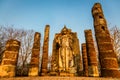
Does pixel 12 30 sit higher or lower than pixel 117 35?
higher

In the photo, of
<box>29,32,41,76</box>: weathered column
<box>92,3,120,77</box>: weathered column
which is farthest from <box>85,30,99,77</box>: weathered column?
<box>29,32,41,76</box>: weathered column

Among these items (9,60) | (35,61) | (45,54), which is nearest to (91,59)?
(45,54)

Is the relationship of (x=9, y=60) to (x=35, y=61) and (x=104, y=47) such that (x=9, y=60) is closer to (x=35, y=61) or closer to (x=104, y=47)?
(x=35, y=61)

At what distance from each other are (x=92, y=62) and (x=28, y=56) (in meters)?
16.9

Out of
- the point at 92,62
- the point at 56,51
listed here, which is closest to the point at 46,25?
the point at 56,51

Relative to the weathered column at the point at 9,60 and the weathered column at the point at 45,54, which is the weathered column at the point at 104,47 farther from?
the weathered column at the point at 45,54

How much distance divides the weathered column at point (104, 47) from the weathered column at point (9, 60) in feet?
20.3

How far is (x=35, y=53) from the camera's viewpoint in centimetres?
1421

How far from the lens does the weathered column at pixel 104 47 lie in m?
6.43

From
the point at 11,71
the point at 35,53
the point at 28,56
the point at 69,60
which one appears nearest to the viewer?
the point at 11,71

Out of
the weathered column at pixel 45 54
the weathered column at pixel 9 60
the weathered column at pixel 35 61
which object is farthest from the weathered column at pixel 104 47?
the weathered column at pixel 35 61

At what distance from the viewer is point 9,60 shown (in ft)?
26.2

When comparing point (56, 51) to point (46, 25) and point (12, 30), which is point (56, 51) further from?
point (12, 30)

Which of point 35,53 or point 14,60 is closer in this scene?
point 14,60
